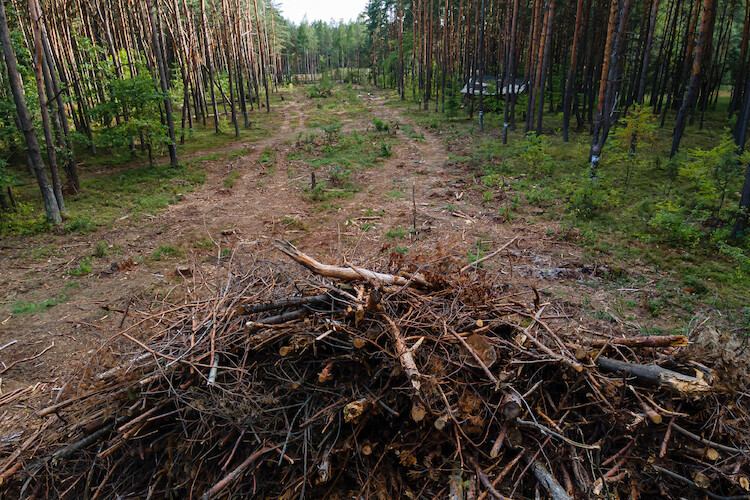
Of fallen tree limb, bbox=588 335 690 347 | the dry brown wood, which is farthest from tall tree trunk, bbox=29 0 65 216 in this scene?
fallen tree limb, bbox=588 335 690 347

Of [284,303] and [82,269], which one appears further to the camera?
[82,269]

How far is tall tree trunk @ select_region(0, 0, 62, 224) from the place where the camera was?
8.77m

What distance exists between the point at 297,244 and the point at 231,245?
1.63 m

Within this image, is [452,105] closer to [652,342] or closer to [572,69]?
[572,69]

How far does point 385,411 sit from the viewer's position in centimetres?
310

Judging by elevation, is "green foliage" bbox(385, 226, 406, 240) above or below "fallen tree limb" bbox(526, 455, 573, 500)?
below

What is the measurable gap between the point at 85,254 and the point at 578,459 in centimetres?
1021

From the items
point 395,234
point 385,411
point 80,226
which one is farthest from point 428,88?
Answer: point 385,411

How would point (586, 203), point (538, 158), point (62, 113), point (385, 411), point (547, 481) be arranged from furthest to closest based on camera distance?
point (538, 158) → point (62, 113) → point (586, 203) → point (385, 411) → point (547, 481)

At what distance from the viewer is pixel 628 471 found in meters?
2.71

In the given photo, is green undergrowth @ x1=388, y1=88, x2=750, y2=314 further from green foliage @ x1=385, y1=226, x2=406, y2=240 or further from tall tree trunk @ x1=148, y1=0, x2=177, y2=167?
tall tree trunk @ x1=148, y1=0, x2=177, y2=167

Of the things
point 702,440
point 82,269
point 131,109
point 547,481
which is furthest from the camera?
point 131,109

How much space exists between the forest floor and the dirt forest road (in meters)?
0.04

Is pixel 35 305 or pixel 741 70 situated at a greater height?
pixel 741 70
